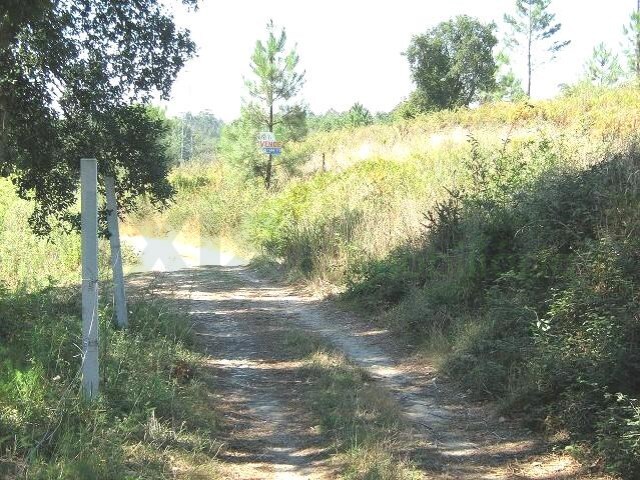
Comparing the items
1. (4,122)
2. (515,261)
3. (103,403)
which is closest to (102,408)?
(103,403)

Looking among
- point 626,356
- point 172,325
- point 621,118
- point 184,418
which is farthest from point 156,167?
point 621,118

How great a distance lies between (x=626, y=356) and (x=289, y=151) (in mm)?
21819

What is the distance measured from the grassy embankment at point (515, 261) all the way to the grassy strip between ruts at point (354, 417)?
3.82 ft

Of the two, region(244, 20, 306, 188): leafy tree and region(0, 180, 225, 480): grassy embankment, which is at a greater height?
region(244, 20, 306, 188): leafy tree

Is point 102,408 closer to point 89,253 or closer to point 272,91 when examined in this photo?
point 89,253

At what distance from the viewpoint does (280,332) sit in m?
9.95

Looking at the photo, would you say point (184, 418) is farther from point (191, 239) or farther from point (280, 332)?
point (191, 239)

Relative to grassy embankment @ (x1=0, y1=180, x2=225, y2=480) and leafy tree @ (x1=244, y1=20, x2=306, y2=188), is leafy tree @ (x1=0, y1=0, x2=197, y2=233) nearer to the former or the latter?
grassy embankment @ (x1=0, y1=180, x2=225, y2=480)

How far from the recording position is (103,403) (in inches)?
212

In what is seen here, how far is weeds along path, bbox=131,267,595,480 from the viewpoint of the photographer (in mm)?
5344

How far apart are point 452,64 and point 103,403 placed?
170 ft

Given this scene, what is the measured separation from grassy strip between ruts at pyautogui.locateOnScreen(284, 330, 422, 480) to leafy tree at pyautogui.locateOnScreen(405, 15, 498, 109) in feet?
151

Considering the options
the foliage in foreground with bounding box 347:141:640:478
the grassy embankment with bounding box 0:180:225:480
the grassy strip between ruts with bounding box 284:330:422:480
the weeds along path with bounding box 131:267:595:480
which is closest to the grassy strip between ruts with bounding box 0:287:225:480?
the grassy embankment with bounding box 0:180:225:480

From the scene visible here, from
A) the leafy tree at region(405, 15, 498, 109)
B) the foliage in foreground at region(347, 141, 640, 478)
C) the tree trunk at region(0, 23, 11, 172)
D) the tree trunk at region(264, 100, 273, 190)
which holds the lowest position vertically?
→ the foliage in foreground at region(347, 141, 640, 478)
